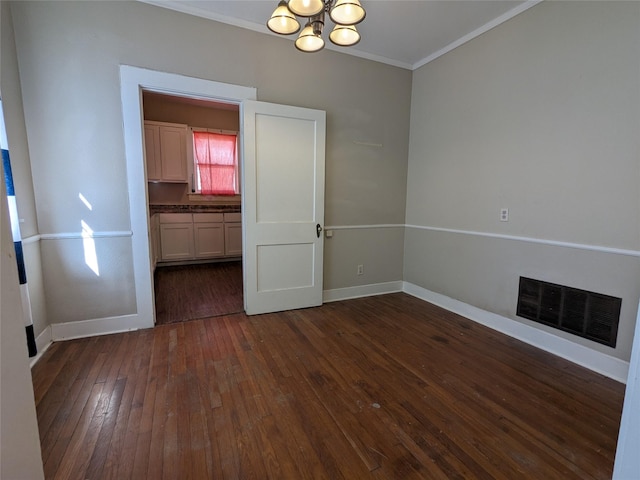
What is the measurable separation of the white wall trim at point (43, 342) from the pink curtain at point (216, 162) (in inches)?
139

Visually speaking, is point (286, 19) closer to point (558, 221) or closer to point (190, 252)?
point (558, 221)

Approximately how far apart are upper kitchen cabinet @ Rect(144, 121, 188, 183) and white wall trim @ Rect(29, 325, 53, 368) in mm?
3233

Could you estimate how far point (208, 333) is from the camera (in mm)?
2658

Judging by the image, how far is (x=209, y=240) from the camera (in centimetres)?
532

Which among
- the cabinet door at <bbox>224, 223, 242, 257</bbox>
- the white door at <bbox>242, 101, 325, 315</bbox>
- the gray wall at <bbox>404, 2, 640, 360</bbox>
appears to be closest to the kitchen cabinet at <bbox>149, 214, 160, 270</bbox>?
the cabinet door at <bbox>224, 223, 242, 257</bbox>

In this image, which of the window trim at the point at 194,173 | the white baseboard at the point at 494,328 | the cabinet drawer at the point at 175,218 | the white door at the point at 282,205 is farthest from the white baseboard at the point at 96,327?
the window trim at the point at 194,173

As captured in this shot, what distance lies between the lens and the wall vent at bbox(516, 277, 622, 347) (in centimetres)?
208

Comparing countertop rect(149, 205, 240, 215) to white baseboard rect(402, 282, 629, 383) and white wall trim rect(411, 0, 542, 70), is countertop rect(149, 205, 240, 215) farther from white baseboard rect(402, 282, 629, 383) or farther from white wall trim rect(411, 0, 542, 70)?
white baseboard rect(402, 282, 629, 383)

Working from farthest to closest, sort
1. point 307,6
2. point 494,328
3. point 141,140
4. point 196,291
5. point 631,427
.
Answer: point 196,291 < point 494,328 < point 141,140 < point 307,6 < point 631,427

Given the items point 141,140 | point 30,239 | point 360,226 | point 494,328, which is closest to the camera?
point 30,239

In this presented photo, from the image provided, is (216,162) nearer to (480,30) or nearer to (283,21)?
(283,21)

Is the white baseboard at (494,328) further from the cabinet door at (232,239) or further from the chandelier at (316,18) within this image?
the cabinet door at (232,239)

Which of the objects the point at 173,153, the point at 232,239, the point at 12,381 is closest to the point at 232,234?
the point at 232,239

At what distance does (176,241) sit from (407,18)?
4563 mm
